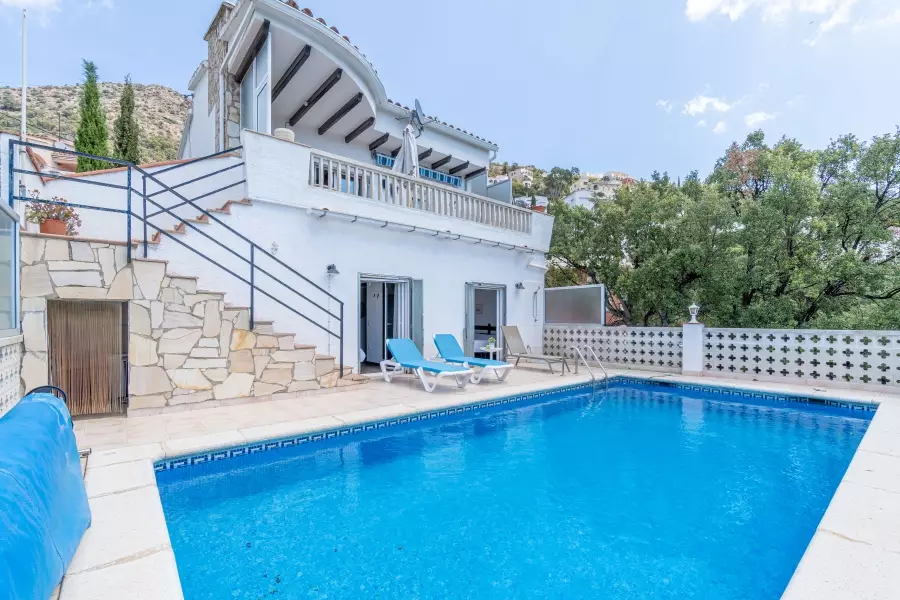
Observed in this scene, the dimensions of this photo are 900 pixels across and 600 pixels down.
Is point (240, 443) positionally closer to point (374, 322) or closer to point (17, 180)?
point (17, 180)

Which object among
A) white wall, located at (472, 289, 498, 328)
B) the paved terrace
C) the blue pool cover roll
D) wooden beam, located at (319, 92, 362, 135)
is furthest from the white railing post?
the blue pool cover roll

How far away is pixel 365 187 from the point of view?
8844 millimetres

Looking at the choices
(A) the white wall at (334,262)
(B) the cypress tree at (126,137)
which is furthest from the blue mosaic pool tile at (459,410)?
(B) the cypress tree at (126,137)

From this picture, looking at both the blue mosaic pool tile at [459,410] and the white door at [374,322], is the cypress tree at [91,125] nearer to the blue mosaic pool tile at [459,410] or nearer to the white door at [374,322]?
the white door at [374,322]

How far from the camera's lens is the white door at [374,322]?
35.5 feet

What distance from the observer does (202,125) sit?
11.1 metres

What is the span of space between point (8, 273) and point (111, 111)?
40.9m

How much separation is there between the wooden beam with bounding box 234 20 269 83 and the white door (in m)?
5.03

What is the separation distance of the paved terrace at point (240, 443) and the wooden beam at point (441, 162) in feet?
27.0

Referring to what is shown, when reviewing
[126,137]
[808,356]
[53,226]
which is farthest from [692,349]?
[126,137]

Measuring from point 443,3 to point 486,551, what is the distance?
69.9 feet

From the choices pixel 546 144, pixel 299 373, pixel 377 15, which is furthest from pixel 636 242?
pixel 546 144

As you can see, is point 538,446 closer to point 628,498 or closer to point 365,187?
point 628,498

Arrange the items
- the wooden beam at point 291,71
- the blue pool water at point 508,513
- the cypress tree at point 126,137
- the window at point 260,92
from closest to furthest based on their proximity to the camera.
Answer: the blue pool water at point 508,513
the window at point 260,92
the wooden beam at point 291,71
the cypress tree at point 126,137
